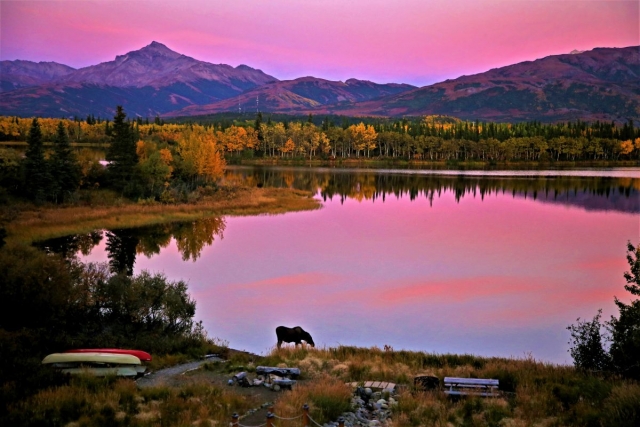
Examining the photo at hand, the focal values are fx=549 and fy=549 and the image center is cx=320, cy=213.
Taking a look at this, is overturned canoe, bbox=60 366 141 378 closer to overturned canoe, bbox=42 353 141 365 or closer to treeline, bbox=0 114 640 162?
overturned canoe, bbox=42 353 141 365

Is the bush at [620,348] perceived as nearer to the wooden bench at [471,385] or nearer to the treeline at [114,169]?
the wooden bench at [471,385]

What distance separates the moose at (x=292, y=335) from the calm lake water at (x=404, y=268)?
975 millimetres

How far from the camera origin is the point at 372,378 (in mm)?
14922

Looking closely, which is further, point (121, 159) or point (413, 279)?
point (121, 159)

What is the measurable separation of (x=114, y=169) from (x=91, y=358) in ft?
164

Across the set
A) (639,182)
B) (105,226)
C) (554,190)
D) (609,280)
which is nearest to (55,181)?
(105,226)

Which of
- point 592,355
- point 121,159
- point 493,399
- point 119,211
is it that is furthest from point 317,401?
point 121,159

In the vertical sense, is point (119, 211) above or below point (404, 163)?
below

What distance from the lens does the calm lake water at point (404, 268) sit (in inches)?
866

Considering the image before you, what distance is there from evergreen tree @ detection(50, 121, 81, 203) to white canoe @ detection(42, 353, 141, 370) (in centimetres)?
4109

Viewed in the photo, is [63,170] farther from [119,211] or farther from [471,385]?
[471,385]

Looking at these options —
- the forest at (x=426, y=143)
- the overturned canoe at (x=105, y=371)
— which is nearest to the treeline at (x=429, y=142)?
the forest at (x=426, y=143)

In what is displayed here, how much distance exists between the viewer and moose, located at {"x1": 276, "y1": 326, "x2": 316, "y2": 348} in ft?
64.0

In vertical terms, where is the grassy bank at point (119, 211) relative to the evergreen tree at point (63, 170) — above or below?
below
